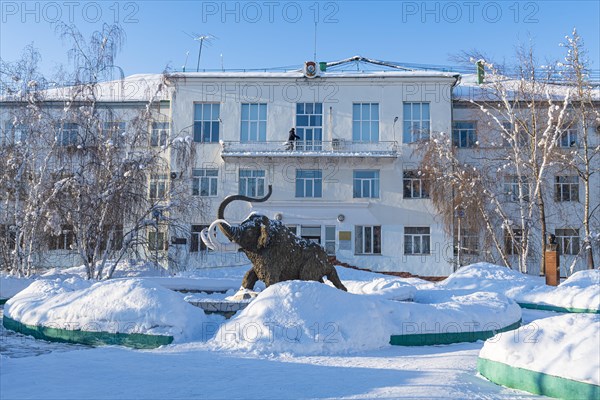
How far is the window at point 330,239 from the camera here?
28125mm

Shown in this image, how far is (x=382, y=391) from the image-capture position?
240 inches

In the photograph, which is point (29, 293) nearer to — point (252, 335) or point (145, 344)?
point (145, 344)

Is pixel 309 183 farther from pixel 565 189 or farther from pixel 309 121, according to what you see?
pixel 565 189

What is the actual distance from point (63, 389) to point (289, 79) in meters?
24.5

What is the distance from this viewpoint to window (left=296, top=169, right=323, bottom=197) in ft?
93.8

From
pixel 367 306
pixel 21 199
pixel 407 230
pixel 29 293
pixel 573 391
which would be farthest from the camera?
pixel 407 230

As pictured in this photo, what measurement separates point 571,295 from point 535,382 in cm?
1029

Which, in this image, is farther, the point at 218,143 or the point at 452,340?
the point at 218,143

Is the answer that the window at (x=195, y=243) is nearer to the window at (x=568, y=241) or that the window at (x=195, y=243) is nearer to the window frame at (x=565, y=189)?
the window at (x=568, y=241)

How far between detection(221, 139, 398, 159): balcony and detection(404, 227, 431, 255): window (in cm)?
389

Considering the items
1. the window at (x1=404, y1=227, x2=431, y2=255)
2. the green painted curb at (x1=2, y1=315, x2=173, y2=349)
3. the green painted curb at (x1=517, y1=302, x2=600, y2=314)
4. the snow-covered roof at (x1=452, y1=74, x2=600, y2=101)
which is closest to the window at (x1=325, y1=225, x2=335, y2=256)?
the window at (x1=404, y1=227, x2=431, y2=255)

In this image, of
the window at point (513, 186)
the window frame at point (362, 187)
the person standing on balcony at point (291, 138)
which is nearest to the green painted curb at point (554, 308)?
the window frame at point (362, 187)

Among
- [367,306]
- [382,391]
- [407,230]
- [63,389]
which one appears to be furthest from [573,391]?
[407,230]

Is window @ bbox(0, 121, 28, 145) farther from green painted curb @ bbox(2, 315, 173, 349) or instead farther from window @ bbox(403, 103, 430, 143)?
window @ bbox(403, 103, 430, 143)
